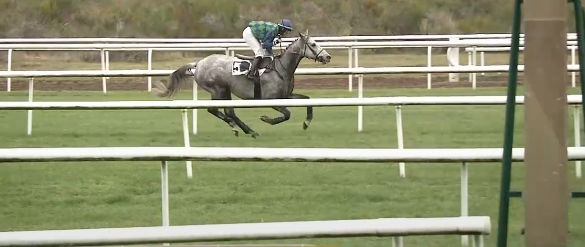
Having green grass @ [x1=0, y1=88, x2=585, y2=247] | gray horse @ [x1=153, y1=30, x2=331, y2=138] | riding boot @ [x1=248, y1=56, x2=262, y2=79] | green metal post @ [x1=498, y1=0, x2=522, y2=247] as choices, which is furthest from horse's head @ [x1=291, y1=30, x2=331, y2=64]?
green metal post @ [x1=498, y1=0, x2=522, y2=247]

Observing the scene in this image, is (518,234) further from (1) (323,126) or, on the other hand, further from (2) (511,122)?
(1) (323,126)

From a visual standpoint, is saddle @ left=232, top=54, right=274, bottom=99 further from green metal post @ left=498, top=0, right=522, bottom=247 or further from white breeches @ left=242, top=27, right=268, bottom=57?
green metal post @ left=498, top=0, right=522, bottom=247

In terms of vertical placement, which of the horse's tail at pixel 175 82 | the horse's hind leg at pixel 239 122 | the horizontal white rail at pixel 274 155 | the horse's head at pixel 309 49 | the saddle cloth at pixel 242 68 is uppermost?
the horse's head at pixel 309 49

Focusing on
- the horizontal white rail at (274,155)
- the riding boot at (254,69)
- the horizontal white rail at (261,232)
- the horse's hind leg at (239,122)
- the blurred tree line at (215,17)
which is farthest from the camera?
the blurred tree line at (215,17)

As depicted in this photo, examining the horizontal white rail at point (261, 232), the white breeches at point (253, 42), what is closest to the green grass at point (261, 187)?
the white breeches at point (253, 42)

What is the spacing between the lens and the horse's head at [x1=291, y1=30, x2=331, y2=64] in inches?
408

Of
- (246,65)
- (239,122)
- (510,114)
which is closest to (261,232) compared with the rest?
(510,114)

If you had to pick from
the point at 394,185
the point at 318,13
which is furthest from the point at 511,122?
the point at 318,13

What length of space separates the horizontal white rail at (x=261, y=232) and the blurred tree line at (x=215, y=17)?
2155 cm

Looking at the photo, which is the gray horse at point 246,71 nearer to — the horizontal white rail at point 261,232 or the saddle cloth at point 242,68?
the saddle cloth at point 242,68

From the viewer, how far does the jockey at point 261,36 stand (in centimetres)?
1031

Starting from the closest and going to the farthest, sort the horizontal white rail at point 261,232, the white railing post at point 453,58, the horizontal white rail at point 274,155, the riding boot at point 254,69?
1. the horizontal white rail at point 261,232
2. the horizontal white rail at point 274,155
3. the riding boot at point 254,69
4. the white railing post at point 453,58

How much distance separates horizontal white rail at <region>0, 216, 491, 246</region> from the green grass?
55.2 inches

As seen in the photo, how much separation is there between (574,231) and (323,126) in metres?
5.62
